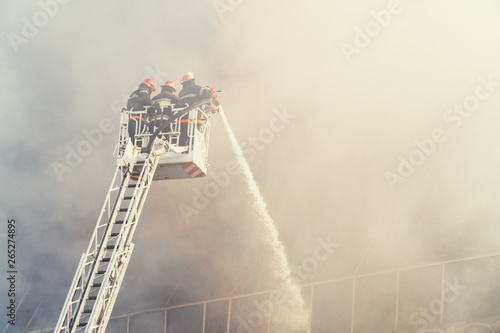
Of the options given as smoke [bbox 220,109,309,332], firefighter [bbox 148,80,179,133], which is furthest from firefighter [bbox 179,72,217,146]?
smoke [bbox 220,109,309,332]

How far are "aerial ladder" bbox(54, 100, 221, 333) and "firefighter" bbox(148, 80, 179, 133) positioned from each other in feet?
0.07

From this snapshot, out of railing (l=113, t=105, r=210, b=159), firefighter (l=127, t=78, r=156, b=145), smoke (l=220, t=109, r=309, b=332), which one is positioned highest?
firefighter (l=127, t=78, r=156, b=145)

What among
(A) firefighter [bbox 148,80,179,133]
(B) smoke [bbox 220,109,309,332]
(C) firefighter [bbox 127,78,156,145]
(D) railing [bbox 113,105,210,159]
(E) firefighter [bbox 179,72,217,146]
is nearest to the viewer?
(D) railing [bbox 113,105,210,159]

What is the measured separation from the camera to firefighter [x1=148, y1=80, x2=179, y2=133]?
26.3 feet

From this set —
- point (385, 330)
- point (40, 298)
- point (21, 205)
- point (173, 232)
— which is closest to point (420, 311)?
point (385, 330)

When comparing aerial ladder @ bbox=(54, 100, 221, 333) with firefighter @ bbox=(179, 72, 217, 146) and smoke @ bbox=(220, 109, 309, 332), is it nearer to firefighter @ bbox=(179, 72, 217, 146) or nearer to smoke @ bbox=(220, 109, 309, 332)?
firefighter @ bbox=(179, 72, 217, 146)

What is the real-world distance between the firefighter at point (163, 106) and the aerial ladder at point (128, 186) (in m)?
0.02

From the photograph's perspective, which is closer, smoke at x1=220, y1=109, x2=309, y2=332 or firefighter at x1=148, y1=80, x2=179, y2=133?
firefighter at x1=148, y1=80, x2=179, y2=133

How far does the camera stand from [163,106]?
8289 millimetres

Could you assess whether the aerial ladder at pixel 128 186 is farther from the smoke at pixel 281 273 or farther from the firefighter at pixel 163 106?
the smoke at pixel 281 273

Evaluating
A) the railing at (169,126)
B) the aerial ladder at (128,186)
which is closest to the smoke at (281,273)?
the railing at (169,126)

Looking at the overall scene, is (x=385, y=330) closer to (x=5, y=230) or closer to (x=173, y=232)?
(x=173, y=232)

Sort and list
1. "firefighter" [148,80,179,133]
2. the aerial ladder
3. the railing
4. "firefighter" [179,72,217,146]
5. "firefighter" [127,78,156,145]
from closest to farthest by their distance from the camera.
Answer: the aerial ladder → the railing → "firefighter" [148,80,179,133] → "firefighter" [179,72,217,146] → "firefighter" [127,78,156,145]

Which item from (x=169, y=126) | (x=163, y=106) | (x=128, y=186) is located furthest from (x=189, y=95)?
(x=128, y=186)
